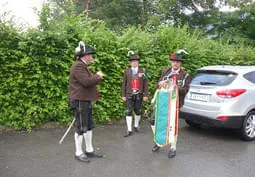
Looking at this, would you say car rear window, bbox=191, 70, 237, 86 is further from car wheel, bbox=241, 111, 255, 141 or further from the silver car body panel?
car wheel, bbox=241, 111, 255, 141

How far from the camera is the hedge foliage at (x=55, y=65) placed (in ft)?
20.0

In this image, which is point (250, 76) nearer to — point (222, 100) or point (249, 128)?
point (222, 100)

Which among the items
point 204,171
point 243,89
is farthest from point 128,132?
point 243,89

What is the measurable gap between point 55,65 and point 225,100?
13.2 ft

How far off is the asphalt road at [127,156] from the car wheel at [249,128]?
168 millimetres

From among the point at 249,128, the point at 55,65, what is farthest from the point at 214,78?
the point at 55,65

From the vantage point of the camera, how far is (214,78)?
5957mm

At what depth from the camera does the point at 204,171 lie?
432 cm

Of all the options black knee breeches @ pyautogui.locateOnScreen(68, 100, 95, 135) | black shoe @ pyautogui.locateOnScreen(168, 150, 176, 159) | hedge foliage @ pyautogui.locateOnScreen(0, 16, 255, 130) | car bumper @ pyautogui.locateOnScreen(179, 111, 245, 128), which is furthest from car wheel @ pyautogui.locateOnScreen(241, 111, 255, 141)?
black knee breeches @ pyautogui.locateOnScreen(68, 100, 95, 135)

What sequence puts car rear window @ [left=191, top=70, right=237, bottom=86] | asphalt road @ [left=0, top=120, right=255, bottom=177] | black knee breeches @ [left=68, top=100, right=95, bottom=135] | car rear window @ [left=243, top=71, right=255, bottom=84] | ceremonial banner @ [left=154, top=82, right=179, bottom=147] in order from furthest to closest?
1. car rear window @ [left=243, top=71, right=255, bottom=84]
2. car rear window @ [left=191, top=70, right=237, bottom=86]
3. ceremonial banner @ [left=154, top=82, right=179, bottom=147]
4. black knee breeches @ [left=68, top=100, right=95, bottom=135]
5. asphalt road @ [left=0, top=120, right=255, bottom=177]

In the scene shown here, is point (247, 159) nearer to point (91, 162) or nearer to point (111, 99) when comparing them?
point (91, 162)

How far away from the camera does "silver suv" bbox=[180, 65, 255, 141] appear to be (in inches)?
219

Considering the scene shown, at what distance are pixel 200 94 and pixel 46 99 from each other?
375 cm

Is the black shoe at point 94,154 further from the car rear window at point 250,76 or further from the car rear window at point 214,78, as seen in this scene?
the car rear window at point 250,76
